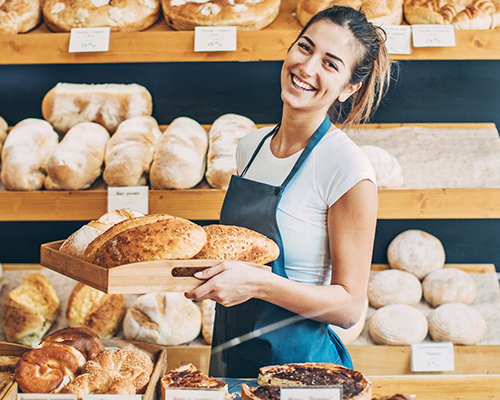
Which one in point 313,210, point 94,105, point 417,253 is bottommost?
point 417,253

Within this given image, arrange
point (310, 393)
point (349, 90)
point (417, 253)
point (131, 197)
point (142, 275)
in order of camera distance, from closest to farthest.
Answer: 1. point (310, 393)
2. point (142, 275)
3. point (349, 90)
4. point (131, 197)
5. point (417, 253)

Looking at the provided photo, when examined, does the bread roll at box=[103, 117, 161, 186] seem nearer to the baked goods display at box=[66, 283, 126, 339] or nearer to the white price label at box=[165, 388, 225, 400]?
the baked goods display at box=[66, 283, 126, 339]

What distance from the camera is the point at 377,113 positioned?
8.05ft

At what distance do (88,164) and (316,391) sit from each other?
1.46m

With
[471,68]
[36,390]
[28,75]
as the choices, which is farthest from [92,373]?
[471,68]

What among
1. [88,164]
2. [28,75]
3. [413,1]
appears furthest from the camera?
[28,75]

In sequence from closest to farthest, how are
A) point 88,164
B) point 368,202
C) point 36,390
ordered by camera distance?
point 36,390 < point 368,202 < point 88,164

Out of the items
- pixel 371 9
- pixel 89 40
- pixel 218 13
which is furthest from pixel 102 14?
pixel 371 9

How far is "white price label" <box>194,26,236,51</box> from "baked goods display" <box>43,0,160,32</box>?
27 centimetres

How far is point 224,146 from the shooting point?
2.10 metres

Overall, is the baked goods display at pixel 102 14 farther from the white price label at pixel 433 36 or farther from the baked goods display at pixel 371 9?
the white price label at pixel 433 36

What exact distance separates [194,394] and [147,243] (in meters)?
0.28

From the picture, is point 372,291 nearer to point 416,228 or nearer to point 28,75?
point 416,228

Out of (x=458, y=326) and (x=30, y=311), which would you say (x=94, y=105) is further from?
(x=458, y=326)
